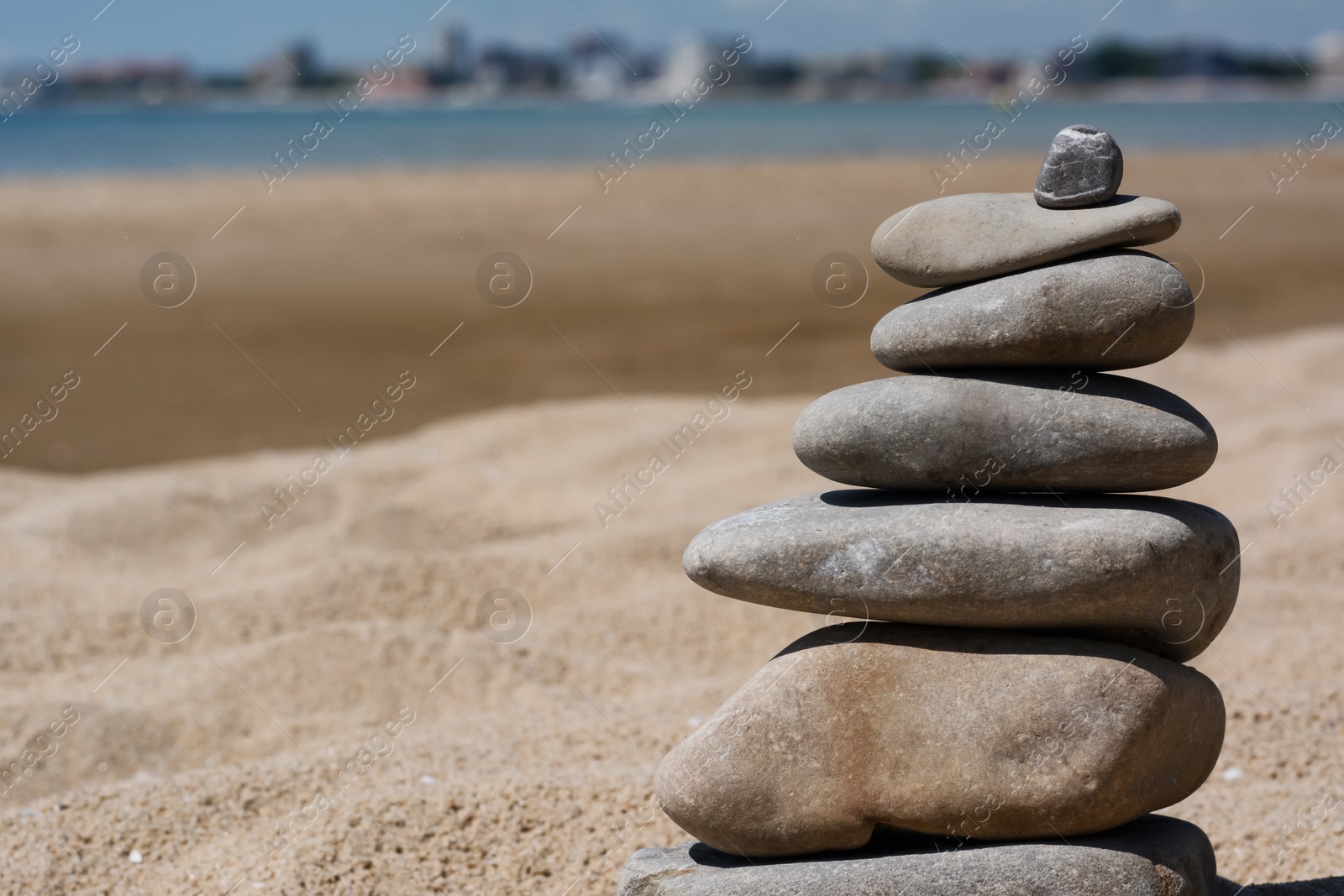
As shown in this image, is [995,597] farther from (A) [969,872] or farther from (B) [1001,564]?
(A) [969,872]

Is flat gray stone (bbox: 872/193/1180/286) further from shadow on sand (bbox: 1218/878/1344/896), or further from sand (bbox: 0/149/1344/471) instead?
sand (bbox: 0/149/1344/471)

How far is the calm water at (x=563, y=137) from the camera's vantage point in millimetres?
36375

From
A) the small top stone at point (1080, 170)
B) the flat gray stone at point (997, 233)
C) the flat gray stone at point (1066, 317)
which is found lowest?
the flat gray stone at point (1066, 317)

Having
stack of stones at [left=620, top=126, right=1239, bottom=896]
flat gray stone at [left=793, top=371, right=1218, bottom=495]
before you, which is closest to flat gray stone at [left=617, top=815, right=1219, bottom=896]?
stack of stones at [left=620, top=126, right=1239, bottom=896]

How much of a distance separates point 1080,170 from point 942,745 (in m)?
1.63

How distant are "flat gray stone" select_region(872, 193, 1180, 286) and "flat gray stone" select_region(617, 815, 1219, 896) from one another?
5.28 ft

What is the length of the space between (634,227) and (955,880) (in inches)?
702

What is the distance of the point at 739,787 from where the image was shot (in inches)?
128

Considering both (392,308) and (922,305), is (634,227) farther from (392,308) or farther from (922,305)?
(922,305)

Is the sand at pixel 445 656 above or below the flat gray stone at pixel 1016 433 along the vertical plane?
below

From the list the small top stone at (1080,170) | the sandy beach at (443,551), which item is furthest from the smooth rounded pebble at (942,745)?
the small top stone at (1080,170)

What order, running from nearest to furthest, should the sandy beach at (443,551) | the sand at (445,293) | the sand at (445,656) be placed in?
the sand at (445,656) → the sandy beach at (443,551) → the sand at (445,293)

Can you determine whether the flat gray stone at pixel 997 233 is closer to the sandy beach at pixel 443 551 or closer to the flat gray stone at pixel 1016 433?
the flat gray stone at pixel 1016 433

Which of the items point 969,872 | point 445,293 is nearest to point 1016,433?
point 969,872
